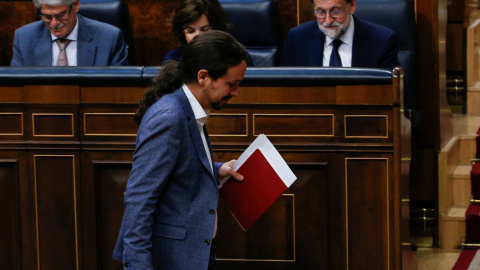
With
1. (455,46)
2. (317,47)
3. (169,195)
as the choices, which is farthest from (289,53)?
(169,195)

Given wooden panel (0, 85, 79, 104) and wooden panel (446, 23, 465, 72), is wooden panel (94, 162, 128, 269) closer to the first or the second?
wooden panel (0, 85, 79, 104)

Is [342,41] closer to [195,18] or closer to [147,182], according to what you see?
[195,18]

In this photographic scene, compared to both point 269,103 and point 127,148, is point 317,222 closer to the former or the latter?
point 269,103

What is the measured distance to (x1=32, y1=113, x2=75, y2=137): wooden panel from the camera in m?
2.34

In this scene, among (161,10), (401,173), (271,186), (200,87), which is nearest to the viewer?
(200,87)

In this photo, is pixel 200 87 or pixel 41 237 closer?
pixel 200 87

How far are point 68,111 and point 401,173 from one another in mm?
914

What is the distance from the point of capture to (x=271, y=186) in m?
1.84

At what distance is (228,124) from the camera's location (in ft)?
7.57

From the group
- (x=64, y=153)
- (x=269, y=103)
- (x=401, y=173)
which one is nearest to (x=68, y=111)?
(x=64, y=153)

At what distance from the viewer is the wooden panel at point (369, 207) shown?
225 centimetres

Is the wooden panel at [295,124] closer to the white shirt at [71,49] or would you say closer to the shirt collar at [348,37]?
the shirt collar at [348,37]

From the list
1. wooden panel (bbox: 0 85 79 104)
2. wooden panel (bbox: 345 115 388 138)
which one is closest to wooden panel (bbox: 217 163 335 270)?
wooden panel (bbox: 345 115 388 138)

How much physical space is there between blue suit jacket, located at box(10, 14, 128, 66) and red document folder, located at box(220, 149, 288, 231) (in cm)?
118
